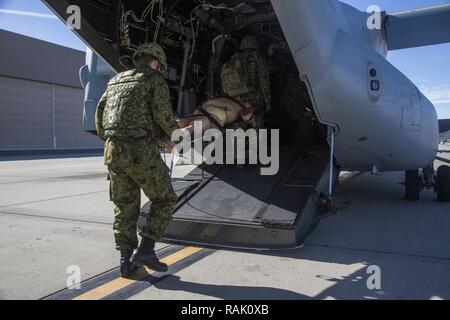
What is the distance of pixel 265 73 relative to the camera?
17.8ft

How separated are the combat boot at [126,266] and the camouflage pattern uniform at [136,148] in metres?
0.05

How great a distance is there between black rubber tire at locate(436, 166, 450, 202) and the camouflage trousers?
16.0ft

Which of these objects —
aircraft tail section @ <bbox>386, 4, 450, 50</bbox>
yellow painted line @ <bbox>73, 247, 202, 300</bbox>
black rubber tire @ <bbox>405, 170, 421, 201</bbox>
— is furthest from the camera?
aircraft tail section @ <bbox>386, 4, 450, 50</bbox>

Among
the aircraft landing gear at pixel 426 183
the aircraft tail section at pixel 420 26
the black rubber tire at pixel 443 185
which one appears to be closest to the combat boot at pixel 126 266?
the aircraft landing gear at pixel 426 183

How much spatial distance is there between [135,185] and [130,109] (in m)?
0.63

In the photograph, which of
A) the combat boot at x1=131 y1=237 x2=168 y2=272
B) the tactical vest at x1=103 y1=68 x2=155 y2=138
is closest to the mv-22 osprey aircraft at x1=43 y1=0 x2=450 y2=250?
the combat boot at x1=131 y1=237 x2=168 y2=272

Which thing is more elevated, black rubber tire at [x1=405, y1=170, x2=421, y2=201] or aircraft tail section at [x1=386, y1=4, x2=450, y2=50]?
aircraft tail section at [x1=386, y1=4, x2=450, y2=50]

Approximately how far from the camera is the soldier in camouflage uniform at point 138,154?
3.20 metres

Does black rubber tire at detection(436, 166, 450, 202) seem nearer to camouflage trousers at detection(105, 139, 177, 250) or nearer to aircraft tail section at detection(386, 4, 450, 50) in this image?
aircraft tail section at detection(386, 4, 450, 50)

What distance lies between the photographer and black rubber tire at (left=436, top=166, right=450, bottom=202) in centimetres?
641

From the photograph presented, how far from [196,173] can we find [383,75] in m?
2.58

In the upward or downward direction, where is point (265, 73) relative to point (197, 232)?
upward
